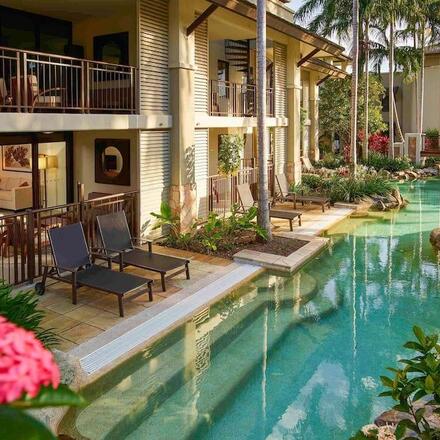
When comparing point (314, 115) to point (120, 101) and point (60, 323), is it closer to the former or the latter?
point (120, 101)

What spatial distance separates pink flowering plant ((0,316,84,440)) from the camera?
3.23 ft

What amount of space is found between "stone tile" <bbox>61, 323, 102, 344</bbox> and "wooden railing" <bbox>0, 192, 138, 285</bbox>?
6.86 feet

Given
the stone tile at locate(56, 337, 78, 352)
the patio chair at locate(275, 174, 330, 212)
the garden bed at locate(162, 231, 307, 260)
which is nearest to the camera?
the stone tile at locate(56, 337, 78, 352)

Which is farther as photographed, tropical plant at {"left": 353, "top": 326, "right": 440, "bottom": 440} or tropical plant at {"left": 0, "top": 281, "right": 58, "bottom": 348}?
tropical plant at {"left": 0, "top": 281, "right": 58, "bottom": 348}

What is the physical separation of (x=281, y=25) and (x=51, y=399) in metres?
16.6

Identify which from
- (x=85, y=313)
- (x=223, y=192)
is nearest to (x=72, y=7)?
(x=223, y=192)

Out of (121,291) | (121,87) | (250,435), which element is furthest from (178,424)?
(121,87)

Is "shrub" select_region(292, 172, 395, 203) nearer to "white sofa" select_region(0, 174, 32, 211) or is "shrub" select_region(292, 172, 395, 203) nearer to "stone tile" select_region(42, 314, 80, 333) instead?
"white sofa" select_region(0, 174, 32, 211)

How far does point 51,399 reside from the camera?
110 cm

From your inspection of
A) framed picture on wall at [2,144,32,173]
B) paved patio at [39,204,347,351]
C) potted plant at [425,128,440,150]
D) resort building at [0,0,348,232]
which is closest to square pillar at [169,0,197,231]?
resort building at [0,0,348,232]

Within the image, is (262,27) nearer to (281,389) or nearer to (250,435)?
(281,389)

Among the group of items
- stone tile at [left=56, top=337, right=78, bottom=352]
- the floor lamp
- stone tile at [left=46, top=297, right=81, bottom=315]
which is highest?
the floor lamp

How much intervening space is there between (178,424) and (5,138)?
9.08 m

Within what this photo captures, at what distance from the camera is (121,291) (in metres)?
7.91
